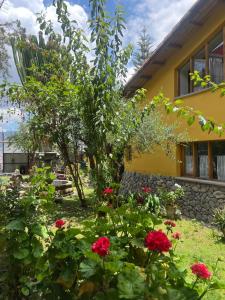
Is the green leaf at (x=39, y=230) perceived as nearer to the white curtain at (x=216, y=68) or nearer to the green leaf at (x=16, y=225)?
the green leaf at (x=16, y=225)

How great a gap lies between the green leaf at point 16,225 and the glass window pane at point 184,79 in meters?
10.1

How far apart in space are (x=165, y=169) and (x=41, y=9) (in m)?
9.38

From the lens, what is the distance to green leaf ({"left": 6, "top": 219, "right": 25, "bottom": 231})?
2.97 m

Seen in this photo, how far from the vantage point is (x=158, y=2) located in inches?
202

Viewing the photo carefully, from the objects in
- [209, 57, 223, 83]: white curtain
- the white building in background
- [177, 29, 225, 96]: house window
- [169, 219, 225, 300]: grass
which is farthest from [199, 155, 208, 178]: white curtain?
the white building in background

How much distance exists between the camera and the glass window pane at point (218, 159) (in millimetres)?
10062

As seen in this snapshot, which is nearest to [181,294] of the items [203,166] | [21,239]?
[21,239]

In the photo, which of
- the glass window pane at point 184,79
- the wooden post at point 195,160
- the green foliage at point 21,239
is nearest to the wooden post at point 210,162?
the wooden post at point 195,160

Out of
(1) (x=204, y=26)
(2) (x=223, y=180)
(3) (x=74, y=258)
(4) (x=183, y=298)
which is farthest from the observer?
(1) (x=204, y=26)

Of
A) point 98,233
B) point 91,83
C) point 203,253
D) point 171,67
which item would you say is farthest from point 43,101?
point 98,233

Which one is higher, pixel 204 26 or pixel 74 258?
pixel 204 26

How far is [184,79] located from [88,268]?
439 inches

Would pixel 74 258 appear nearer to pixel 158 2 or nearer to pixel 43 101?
pixel 158 2

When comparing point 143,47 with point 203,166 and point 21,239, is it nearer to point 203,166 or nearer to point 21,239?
point 203,166
